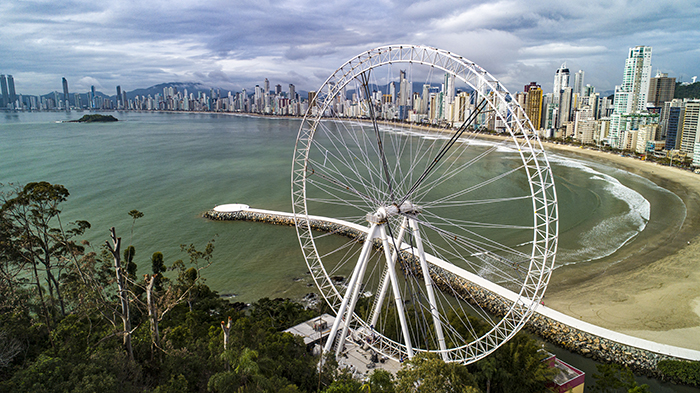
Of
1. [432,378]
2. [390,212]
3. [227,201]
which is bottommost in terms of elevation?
[227,201]

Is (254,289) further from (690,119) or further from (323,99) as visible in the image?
(690,119)

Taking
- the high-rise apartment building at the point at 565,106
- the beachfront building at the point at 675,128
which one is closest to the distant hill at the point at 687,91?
the high-rise apartment building at the point at 565,106

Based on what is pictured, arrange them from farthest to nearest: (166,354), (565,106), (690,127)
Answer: (565,106)
(690,127)
(166,354)

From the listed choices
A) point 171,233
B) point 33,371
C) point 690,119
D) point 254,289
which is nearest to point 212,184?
point 171,233

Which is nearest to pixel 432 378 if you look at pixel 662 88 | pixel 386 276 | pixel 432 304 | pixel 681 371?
pixel 432 304

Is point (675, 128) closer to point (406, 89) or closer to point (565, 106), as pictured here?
point (565, 106)

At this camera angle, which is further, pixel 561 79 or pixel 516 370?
pixel 561 79
